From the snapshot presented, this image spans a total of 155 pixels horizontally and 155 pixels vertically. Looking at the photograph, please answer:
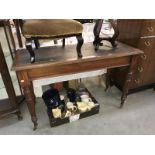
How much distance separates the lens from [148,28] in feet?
4.79

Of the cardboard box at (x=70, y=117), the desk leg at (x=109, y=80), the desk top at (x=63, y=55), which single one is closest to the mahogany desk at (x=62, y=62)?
the desk top at (x=63, y=55)

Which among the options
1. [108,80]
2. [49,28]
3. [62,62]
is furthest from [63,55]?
[108,80]

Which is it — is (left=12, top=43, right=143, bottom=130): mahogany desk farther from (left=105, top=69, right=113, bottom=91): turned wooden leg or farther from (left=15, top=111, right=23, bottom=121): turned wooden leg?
(left=105, top=69, right=113, bottom=91): turned wooden leg

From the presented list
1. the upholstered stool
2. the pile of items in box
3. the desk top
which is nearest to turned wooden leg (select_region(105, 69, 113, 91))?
the pile of items in box

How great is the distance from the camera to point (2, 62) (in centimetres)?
124

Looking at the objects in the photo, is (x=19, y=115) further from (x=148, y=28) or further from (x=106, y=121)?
(x=148, y=28)

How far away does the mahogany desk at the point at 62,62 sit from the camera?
1099mm

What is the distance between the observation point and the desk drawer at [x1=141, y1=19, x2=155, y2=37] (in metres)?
1.43

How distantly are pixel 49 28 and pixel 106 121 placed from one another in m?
1.09

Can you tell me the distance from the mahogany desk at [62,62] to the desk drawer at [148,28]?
0.82 feet

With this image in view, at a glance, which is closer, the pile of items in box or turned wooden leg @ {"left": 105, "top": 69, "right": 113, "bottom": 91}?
the pile of items in box

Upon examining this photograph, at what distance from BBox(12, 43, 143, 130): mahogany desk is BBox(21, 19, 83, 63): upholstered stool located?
0.32 ft
